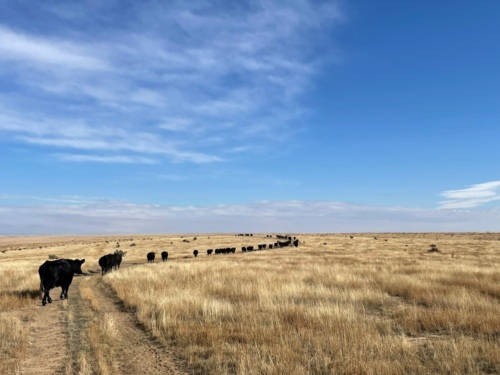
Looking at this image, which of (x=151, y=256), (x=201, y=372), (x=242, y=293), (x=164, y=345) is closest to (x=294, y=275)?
(x=242, y=293)

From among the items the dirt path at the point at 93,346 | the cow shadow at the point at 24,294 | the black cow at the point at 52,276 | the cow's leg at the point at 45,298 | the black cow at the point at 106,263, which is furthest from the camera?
the black cow at the point at 106,263

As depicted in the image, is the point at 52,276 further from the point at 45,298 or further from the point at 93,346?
the point at 93,346

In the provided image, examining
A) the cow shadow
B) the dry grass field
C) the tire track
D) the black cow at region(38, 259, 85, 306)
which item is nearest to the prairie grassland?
the dry grass field

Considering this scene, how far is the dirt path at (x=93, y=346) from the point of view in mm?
8062

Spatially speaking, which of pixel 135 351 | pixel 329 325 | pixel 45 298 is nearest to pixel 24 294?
pixel 45 298

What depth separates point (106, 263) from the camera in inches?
1199

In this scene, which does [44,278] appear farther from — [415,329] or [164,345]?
[415,329]

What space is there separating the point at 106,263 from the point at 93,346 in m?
22.3

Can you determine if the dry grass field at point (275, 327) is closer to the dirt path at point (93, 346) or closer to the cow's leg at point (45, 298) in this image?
the dirt path at point (93, 346)

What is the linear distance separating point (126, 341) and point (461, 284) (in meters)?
15.9

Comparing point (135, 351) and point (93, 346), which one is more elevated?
point (93, 346)

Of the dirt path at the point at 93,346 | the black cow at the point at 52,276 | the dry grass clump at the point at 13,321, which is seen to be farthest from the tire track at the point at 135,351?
the black cow at the point at 52,276

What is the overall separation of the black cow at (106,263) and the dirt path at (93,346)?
1595cm

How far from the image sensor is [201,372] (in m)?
7.93
